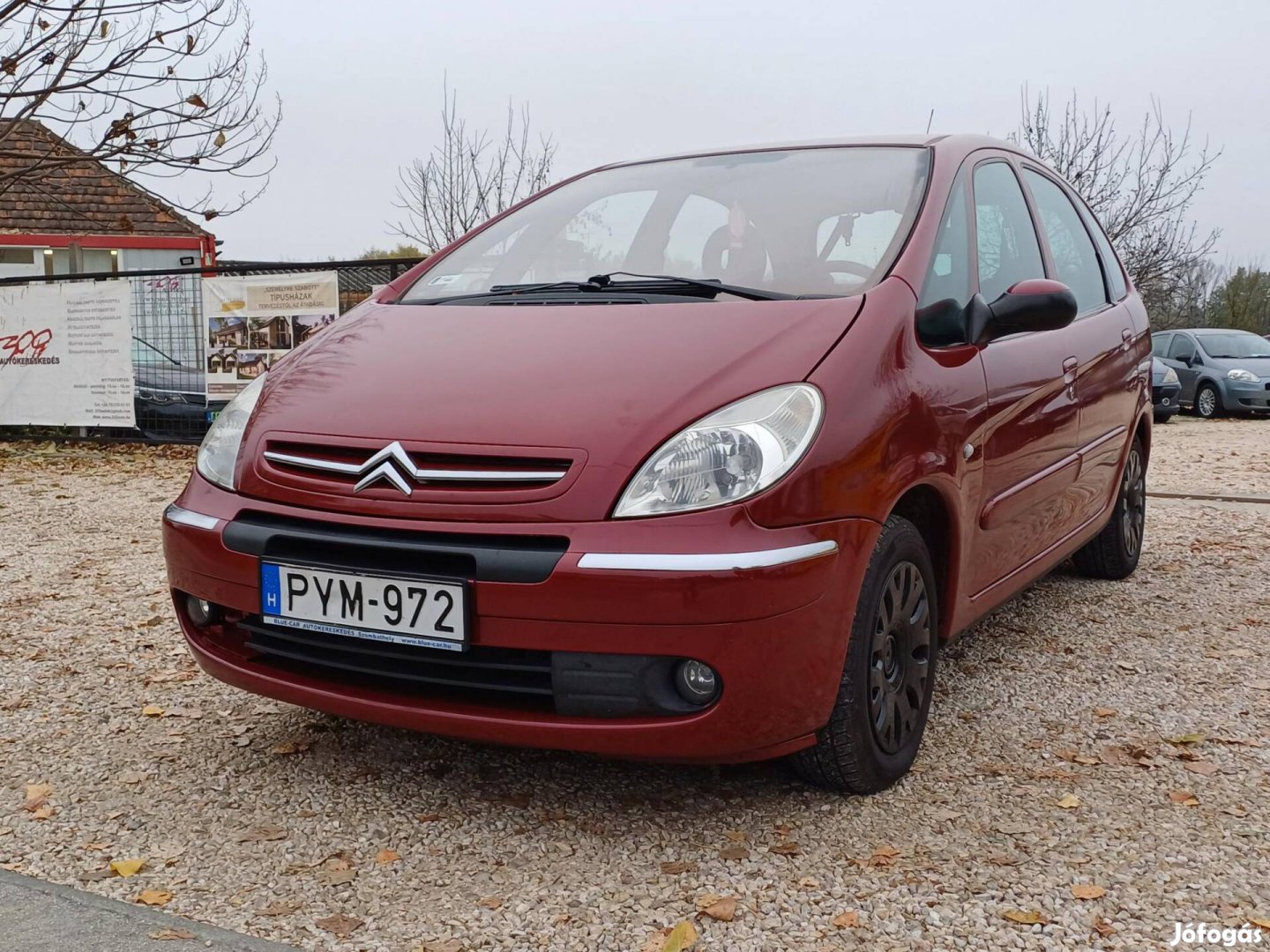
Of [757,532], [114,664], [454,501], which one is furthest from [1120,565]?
[114,664]

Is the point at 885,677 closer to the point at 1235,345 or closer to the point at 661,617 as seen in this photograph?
the point at 661,617

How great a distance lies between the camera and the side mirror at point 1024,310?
305cm

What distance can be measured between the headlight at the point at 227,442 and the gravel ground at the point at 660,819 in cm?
77

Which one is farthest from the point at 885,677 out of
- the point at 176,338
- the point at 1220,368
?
the point at 1220,368

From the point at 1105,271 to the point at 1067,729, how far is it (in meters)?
2.12

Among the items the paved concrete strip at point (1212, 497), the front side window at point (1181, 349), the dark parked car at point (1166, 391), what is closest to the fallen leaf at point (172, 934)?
the paved concrete strip at point (1212, 497)

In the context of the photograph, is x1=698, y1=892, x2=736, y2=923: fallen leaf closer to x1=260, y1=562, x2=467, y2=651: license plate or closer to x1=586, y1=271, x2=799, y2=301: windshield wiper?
x1=260, y1=562, x2=467, y2=651: license plate

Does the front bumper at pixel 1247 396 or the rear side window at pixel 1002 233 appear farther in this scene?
the front bumper at pixel 1247 396

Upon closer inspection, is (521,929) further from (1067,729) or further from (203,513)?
(1067,729)

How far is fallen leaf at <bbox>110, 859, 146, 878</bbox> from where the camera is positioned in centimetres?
246

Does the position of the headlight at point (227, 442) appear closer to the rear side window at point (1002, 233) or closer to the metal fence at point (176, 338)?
the rear side window at point (1002, 233)

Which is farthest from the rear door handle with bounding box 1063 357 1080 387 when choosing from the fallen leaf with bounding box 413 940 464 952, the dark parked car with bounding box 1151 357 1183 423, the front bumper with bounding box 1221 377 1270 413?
the front bumper with bounding box 1221 377 1270 413

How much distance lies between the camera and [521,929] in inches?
87.6

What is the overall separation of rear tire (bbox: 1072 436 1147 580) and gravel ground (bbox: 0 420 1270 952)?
2.70 ft
